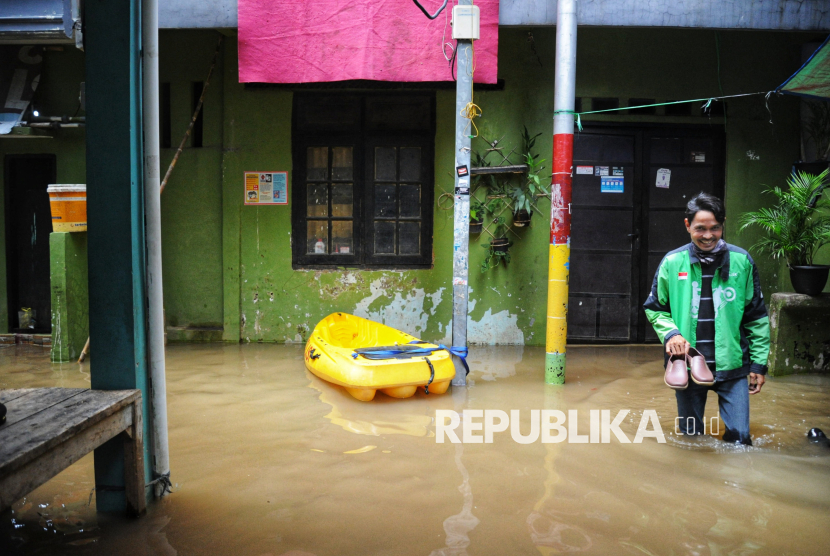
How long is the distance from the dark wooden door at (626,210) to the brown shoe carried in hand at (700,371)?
3796 millimetres

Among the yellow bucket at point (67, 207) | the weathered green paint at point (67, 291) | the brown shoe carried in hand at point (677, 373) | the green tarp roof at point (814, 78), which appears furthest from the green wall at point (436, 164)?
the brown shoe carried in hand at point (677, 373)

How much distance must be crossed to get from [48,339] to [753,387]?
295 inches

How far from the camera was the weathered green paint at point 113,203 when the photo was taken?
2.82 meters

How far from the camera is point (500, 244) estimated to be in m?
7.13

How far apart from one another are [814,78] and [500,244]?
3.34 m

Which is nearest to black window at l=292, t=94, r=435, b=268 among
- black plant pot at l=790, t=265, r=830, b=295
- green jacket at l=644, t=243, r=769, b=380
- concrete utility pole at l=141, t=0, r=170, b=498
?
black plant pot at l=790, t=265, r=830, b=295

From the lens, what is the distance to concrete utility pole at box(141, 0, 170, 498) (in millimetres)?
2996

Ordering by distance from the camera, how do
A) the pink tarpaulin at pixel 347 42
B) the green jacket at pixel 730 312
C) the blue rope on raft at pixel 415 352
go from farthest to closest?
the pink tarpaulin at pixel 347 42, the blue rope on raft at pixel 415 352, the green jacket at pixel 730 312

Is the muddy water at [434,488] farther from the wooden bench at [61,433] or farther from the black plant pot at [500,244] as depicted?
the black plant pot at [500,244]

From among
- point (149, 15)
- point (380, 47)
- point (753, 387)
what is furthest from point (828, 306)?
point (149, 15)

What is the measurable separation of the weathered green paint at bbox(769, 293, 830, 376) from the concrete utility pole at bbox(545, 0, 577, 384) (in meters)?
2.15

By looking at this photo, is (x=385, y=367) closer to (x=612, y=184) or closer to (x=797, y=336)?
(x=612, y=184)

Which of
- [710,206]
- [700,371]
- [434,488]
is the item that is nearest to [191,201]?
[434,488]

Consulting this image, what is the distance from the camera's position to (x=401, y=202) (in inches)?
289
